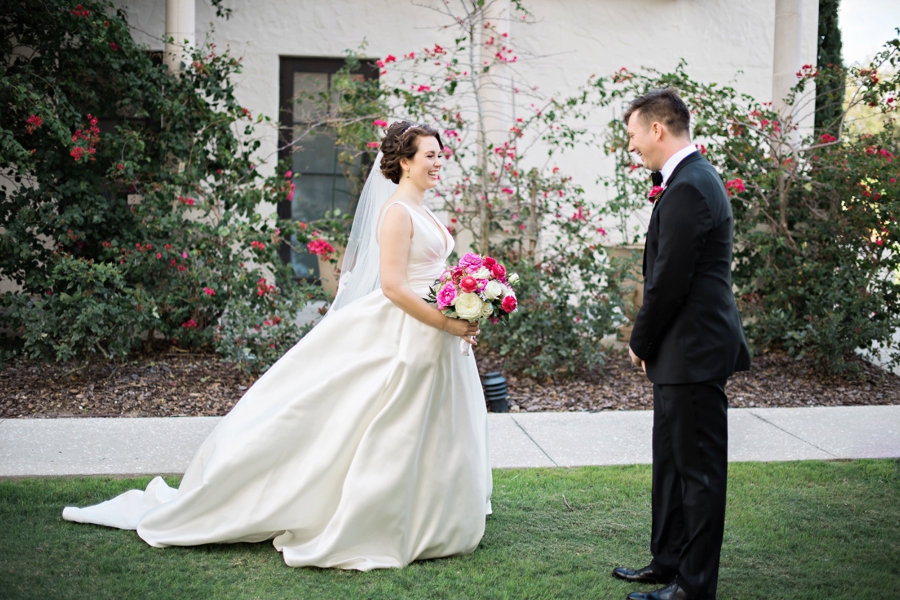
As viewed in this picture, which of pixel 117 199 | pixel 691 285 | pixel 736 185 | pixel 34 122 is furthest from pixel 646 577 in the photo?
pixel 117 199

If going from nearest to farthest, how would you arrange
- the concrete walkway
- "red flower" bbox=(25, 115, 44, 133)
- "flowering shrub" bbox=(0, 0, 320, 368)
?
1. the concrete walkway
2. "red flower" bbox=(25, 115, 44, 133)
3. "flowering shrub" bbox=(0, 0, 320, 368)

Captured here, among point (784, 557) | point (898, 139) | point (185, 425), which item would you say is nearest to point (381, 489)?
point (784, 557)

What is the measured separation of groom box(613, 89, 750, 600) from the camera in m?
3.05

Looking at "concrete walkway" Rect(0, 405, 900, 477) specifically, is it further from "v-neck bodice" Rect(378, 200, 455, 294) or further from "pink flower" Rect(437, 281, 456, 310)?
"pink flower" Rect(437, 281, 456, 310)

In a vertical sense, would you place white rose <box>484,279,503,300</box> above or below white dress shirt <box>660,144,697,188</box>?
below

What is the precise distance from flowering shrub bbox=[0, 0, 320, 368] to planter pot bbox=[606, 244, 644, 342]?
2856mm

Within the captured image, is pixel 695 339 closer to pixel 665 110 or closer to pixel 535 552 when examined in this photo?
pixel 665 110

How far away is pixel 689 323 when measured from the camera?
3.13 meters

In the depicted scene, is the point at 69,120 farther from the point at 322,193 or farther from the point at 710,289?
the point at 710,289

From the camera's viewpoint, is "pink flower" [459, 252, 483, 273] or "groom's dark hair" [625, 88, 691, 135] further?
"pink flower" [459, 252, 483, 273]

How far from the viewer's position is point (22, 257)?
6656 mm

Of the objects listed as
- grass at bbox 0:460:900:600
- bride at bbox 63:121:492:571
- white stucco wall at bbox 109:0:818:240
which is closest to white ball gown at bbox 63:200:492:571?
bride at bbox 63:121:492:571

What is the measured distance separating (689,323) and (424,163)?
1448 millimetres

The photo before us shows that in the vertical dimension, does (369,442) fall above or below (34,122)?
below
